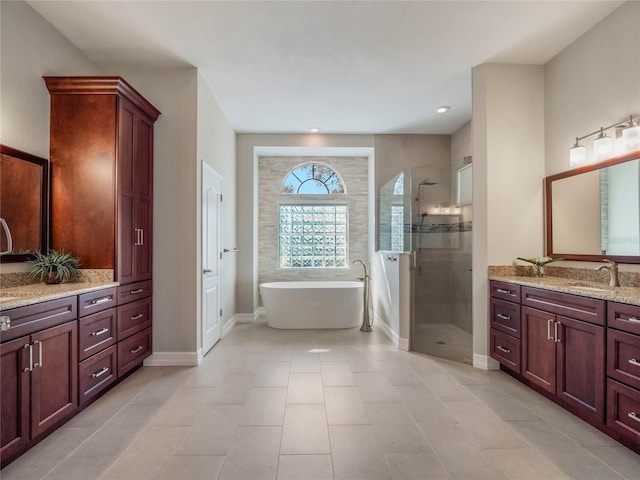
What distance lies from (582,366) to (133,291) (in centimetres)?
344

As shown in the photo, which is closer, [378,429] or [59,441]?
[59,441]

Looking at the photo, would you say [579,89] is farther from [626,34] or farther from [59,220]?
[59,220]

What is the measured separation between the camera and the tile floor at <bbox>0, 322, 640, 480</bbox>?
173 cm

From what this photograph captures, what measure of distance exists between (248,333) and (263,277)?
56.2 inches

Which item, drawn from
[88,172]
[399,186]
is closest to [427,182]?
[399,186]

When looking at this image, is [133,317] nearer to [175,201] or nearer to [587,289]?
[175,201]

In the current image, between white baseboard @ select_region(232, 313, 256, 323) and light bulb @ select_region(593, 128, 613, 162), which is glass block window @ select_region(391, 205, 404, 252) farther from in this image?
white baseboard @ select_region(232, 313, 256, 323)

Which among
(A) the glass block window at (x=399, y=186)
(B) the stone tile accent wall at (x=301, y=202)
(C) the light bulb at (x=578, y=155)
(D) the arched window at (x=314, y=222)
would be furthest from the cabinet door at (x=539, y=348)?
(D) the arched window at (x=314, y=222)

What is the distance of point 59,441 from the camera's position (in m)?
1.98

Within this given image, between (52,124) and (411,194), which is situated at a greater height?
(52,124)

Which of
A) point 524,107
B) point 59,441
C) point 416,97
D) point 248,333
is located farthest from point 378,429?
point 416,97

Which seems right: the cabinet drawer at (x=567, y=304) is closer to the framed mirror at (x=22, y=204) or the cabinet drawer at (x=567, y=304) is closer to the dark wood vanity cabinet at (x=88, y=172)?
the dark wood vanity cabinet at (x=88, y=172)

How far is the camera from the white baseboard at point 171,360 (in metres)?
3.24

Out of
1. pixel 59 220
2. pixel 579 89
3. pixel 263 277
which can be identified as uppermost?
pixel 579 89
